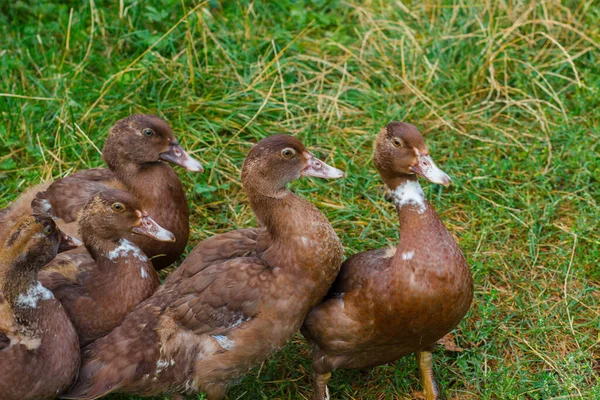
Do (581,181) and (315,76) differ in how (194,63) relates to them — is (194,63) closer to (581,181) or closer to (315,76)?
(315,76)

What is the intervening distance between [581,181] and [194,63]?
2.94 meters

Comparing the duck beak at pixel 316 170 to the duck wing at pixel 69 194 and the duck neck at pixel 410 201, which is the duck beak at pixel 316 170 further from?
the duck wing at pixel 69 194

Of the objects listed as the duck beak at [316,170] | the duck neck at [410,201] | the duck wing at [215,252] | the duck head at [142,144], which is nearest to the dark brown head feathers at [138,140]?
the duck head at [142,144]

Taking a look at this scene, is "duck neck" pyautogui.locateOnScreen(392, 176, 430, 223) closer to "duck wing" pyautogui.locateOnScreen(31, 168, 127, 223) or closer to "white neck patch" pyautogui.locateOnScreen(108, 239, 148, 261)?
"white neck patch" pyautogui.locateOnScreen(108, 239, 148, 261)

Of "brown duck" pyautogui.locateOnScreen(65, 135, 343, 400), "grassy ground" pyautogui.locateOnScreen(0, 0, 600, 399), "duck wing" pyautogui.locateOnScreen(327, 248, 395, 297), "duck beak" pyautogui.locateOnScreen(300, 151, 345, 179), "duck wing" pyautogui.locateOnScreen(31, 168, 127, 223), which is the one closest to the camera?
"brown duck" pyautogui.locateOnScreen(65, 135, 343, 400)

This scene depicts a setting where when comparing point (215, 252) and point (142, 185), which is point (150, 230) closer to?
point (215, 252)

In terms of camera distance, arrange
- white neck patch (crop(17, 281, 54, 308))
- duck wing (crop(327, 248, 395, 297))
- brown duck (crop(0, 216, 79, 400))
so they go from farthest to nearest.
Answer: duck wing (crop(327, 248, 395, 297)) → white neck patch (crop(17, 281, 54, 308)) → brown duck (crop(0, 216, 79, 400))

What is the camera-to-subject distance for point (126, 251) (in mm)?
4773

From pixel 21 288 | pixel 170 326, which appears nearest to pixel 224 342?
pixel 170 326

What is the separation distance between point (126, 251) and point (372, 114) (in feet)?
8.16

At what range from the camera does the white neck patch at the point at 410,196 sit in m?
4.54

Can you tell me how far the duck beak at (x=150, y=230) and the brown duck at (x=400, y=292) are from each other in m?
0.86

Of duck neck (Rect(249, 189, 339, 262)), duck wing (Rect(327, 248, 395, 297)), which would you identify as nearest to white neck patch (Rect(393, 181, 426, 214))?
duck wing (Rect(327, 248, 395, 297))

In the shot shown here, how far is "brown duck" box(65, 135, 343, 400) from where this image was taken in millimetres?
4387
